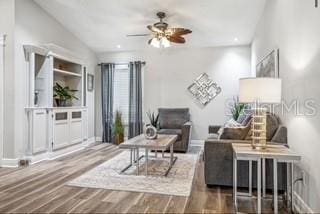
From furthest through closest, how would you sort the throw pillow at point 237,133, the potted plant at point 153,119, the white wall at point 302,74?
the potted plant at point 153,119
the throw pillow at point 237,133
the white wall at point 302,74

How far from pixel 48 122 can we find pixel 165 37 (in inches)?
114

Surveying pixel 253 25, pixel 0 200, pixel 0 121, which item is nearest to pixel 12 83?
pixel 0 121

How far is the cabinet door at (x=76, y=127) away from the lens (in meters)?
6.16

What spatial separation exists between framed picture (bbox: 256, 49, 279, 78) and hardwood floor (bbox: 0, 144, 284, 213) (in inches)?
77.3

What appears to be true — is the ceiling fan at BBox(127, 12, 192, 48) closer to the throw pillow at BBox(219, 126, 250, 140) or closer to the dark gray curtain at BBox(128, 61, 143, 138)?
the throw pillow at BBox(219, 126, 250, 140)

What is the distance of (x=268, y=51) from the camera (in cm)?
459

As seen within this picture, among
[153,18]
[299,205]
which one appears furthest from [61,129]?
[299,205]

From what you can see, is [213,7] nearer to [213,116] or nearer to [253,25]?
[253,25]

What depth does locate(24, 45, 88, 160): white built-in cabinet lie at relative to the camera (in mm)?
4961

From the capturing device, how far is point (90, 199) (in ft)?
10.2

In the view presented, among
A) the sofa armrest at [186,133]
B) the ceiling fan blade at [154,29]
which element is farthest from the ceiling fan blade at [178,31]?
the sofa armrest at [186,133]

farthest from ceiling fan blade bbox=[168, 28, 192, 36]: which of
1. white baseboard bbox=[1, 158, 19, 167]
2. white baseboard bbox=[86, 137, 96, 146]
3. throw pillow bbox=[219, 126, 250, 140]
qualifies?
white baseboard bbox=[86, 137, 96, 146]

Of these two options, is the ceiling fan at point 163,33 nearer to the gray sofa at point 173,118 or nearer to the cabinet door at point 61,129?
the gray sofa at point 173,118

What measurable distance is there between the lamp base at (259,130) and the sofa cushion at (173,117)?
3.95 metres
